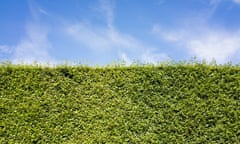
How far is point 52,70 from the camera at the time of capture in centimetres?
779

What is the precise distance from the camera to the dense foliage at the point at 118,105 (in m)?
7.46

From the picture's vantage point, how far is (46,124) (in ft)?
24.5

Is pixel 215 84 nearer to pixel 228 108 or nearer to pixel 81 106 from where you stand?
pixel 228 108

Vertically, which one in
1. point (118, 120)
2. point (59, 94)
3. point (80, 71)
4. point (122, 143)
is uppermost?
point (80, 71)

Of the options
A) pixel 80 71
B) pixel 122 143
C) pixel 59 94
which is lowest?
pixel 122 143

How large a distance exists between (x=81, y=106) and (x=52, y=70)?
1.08 meters

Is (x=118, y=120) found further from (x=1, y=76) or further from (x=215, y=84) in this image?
(x=1, y=76)

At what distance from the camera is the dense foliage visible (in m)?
7.46

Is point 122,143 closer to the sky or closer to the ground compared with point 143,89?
closer to the ground

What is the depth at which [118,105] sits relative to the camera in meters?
7.57

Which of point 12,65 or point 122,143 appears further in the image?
point 12,65

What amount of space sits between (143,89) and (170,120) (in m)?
0.91

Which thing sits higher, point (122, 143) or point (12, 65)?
point (12, 65)

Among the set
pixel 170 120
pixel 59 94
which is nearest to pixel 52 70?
pixel 59 94
